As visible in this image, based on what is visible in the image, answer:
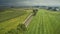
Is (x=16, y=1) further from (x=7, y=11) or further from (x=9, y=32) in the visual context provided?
(x=9, y=32)

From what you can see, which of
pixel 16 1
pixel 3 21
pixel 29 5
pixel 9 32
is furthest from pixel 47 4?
pixel 9 32

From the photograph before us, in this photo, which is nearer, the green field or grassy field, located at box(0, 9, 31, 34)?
the green field

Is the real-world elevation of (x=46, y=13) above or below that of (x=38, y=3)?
below

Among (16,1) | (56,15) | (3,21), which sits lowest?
(56,15)

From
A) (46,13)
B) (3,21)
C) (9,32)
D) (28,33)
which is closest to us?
(9,32)

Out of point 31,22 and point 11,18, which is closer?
point 11,18

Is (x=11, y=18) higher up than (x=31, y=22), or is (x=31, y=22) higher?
(x=11, y=18)

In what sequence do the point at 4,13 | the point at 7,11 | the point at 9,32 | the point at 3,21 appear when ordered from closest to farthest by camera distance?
the point at 9,32, the point at 3,21, the point at 4,13, the point at 7,11

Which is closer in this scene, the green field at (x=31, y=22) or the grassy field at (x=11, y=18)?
the green field at (x=31, y=22)
